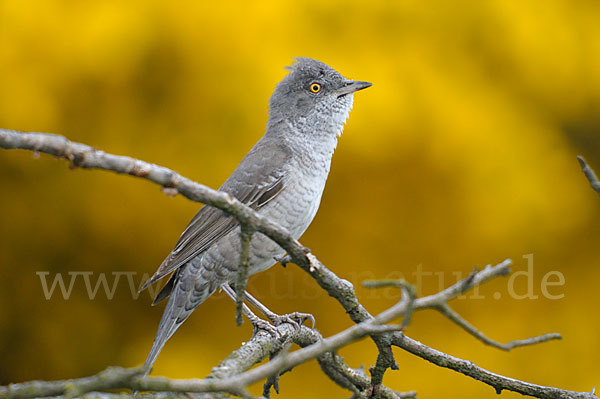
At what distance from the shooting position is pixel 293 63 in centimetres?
366

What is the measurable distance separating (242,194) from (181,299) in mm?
632

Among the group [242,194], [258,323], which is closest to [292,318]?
[258,323]

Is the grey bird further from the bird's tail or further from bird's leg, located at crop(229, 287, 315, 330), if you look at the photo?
bird's leg, located at crop(229, 287, 315, 330)

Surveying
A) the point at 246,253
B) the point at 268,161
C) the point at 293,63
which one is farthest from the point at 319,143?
the point at 246,253

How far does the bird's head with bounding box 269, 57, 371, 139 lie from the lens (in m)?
3.42

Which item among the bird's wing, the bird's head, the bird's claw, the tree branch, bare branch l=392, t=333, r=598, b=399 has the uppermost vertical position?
the bird's head

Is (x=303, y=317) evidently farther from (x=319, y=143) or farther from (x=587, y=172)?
(x=587, y=172)

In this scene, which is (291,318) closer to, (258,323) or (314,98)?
(258,323)

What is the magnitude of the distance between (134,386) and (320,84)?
269 centimetres

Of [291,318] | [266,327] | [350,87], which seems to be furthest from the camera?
[350,87]

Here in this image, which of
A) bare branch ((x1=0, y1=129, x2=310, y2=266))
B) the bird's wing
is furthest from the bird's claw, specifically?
bare branch ((x1=0, y1=129, x2=310, y2=266))

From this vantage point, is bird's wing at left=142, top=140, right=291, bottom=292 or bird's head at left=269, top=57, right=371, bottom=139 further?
bird's head at left=269, top=57, right=371, bottom=139

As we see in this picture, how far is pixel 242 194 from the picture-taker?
3.16 meters

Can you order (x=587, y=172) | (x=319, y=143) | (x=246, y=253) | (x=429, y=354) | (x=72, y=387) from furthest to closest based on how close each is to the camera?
(x=319, y=143), (x=429, y=354), (x=246, y=253), (x=587, y=172), (x=72, y=387)
